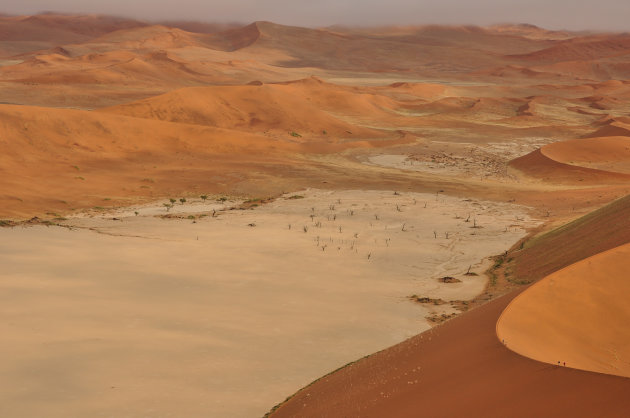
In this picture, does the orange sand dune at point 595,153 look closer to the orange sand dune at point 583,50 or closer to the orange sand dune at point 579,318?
the orange sand dune at point 579,318

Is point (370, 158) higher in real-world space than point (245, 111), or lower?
lower

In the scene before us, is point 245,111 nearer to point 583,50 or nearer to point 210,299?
point 210,299

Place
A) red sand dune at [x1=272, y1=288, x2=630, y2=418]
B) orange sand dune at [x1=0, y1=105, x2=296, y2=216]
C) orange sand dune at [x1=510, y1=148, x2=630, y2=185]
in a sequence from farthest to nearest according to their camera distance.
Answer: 1. orange sand dune at [x1=510, y1=148, x2=630, y2=185]
2. orange sand dune at [x1=0, y1=105, x2=296, y2=216]
3. red sand dune at [x1=272, y1=288, x2=630, y2=418]

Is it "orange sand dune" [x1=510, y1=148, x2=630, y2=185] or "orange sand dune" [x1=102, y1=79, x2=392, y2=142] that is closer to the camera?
"orange sand dune" [x1=510, y1=148, x2=630, y2=185]

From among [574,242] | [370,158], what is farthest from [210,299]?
[370,158]

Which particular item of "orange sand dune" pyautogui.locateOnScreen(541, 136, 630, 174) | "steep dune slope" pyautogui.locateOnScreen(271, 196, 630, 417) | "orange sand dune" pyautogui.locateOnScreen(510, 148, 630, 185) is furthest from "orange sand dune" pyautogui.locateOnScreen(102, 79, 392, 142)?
"steep dune slope" pyautogui.locateOnScreen(271, 196, 630, 417)

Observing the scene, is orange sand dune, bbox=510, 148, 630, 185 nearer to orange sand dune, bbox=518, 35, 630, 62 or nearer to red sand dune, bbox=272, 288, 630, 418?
red sand dune, bbox=272, 288, 630, 418

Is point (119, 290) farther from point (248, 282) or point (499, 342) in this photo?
point (499, 342)
